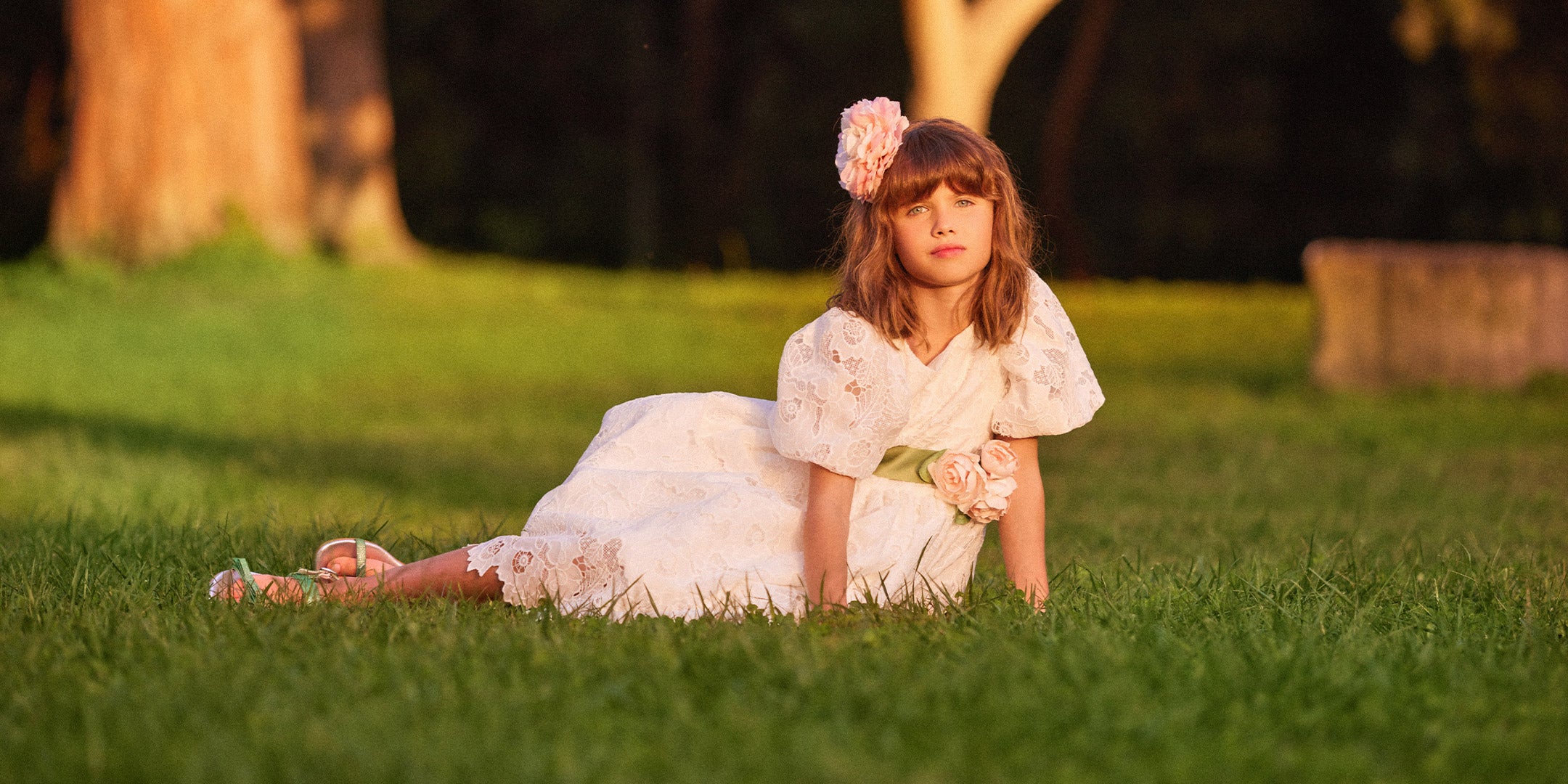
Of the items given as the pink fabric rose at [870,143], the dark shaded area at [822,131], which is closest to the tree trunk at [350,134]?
the dark shaded area at [822,131]

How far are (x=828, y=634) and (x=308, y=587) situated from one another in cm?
128

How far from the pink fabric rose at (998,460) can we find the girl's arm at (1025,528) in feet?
0.15

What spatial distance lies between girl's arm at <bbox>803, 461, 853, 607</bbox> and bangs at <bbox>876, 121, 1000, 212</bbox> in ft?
2.11

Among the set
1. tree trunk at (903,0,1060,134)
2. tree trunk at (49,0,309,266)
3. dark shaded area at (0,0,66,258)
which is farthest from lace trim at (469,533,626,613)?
dark shaded area at (0,0,66,258)

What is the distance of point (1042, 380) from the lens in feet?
12.8

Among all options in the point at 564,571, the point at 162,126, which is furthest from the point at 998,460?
the point at 162,126

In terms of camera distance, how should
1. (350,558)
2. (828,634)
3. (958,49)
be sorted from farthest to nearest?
(958,49), (350,558), (828,634)

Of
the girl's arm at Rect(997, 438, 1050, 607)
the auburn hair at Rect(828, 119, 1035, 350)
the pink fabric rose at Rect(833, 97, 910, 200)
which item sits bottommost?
the girl's arm at Rect(997, 438, 1050, 607)

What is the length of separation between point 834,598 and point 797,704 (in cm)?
81

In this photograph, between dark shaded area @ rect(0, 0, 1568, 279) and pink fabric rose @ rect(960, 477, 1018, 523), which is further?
dark shaded area @ rect(0, 0, 1568, 279)

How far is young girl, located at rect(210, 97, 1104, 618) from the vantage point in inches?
149

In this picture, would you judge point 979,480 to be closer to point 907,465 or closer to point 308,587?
point 907,465

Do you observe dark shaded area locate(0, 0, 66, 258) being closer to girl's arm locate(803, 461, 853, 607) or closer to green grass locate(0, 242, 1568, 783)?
green grass locate(0, 242, 1568, 783)

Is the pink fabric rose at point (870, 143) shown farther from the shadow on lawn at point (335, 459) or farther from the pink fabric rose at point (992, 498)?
the shadow on lawn at point (335, 459)
